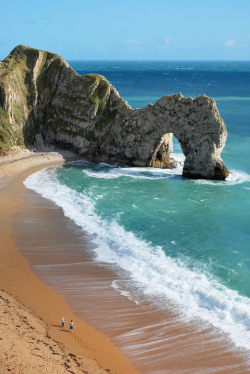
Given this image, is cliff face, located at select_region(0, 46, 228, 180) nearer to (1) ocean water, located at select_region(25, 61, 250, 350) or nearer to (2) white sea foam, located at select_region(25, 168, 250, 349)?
(1) ocean water, located at select_region(25, 61, 250, 350)

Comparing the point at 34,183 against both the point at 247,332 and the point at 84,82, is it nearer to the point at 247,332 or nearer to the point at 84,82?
the point at 84,82

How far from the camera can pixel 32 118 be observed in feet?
233

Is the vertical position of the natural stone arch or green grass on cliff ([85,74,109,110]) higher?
green grass on cliff ([85,74,109,110])

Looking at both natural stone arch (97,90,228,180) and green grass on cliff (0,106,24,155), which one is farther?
green grass on cliff (0,106,24,155)

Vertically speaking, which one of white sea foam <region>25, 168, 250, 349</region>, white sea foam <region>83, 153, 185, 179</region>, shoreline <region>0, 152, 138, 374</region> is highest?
white sea foam <region>83, 153, 185, 179</region>

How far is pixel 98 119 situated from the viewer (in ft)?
225

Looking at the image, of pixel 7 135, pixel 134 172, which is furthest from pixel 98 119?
pixel 7 135

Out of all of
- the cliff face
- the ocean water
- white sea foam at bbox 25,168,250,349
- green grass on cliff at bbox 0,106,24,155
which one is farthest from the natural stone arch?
white sea foam at bbox 25,168,250,349

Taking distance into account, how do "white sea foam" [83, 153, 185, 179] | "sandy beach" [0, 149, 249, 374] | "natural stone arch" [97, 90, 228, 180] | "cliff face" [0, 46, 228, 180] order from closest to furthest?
"sandy beach" [0, 149, 249, 374], "natural stone arch" [97, 90, 228, 180], "cliff face" [0, 46, 228, 180], "white sea foam" [83, 153, 185, 179]

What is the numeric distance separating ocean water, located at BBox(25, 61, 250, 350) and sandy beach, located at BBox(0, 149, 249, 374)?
161 cm

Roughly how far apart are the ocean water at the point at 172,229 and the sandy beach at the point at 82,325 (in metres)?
1.61

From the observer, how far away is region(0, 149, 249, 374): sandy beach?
22531 millimetres

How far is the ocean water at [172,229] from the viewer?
28.7 metres

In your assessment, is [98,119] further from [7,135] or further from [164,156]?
[7,135]
